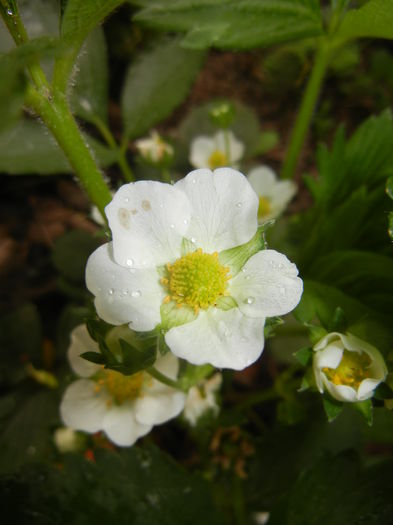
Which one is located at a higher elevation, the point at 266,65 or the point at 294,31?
the point at 294,31

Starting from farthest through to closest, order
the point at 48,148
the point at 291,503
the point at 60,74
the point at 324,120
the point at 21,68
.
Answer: the point at 324,120 < the point at 48,148 < the point at 291,503 < the point at 60,74 < the point at 21,68

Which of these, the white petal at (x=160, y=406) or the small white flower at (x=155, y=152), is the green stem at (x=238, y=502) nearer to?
the white petal at (x=160, y=406)

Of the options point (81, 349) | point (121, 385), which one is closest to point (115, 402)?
point (121, 385)

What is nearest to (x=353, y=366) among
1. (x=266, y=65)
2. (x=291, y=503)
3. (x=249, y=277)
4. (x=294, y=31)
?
(x=249, y=277)

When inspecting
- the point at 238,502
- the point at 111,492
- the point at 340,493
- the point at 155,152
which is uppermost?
the point at 155,152

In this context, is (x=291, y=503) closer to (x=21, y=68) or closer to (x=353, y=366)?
(x=353, y=366)

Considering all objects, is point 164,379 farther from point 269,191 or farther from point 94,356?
point 269,191

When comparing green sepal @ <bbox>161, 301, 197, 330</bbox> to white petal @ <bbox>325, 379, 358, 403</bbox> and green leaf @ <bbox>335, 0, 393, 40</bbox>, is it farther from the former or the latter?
green leaf @ <bbox>335, 0, 393, 40</bbox>

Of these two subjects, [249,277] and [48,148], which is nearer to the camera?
[249,277]
